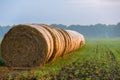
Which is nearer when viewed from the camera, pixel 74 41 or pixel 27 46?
pixel 27 46

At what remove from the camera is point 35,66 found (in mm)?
18641

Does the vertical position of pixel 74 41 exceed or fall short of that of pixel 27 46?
it falls short

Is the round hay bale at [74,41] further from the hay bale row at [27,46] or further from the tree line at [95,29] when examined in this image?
the tree line at [95,29]

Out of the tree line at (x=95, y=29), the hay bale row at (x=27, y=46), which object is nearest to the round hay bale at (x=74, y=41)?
the hay bale row at (x=27, y=46)

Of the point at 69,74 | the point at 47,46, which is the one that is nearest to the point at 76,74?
the point at 69,74

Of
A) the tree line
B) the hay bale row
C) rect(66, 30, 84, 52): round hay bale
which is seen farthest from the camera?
the tree line

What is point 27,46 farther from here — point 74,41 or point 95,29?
point 95,29

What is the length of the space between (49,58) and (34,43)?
119 cm

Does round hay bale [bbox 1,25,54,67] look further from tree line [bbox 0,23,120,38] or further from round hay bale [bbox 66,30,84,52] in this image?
tree line [bbox 0,23,120,38]

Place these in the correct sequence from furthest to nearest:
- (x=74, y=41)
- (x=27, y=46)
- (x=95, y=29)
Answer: (x=95, y=29)
(x=74, y=41)
(x=27, y=46)

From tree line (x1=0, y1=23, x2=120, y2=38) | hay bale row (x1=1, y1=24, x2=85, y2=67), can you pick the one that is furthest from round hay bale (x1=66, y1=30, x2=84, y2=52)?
tree line (x1=0, y1=23, x2=120, y2=38)

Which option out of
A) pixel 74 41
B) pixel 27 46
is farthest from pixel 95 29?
pixel 27 46

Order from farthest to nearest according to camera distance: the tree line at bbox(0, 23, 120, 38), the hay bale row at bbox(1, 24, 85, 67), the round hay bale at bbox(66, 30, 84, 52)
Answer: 1. the tree line at bbox(0, 23, 120, 38)
2. the round hay bale at bbox(66, 30, 84, 52)
3. the hay bale row at bbox(1, 24, 85, 67)

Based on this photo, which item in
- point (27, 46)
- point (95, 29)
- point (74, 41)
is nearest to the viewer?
point (27, 46)
